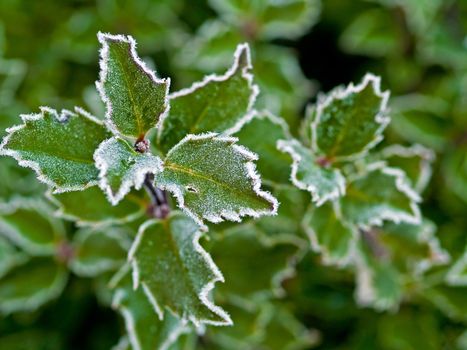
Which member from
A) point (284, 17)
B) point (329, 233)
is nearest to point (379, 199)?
point (329, 233)

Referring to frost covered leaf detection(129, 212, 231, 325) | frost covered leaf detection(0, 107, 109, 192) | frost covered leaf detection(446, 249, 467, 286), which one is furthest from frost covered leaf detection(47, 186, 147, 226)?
frost covered leaf detection(446, 249, 467, 286)

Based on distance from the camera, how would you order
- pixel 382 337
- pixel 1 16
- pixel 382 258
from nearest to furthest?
1. pixel 382 258
2. pixel 382 337
3. pixel 1 16

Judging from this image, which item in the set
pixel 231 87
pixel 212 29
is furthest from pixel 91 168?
pixel 212 29

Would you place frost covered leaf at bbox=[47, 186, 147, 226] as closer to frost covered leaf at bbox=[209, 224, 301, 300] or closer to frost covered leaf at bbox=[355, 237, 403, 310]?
frost covered leaf at bbox=[209, 224, 301, 300]

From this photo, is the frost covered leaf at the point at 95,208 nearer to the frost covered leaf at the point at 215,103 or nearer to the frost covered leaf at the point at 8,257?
the frost covered leaf at the point at 215,103

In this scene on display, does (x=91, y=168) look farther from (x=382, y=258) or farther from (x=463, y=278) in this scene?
(x=463, y=278)

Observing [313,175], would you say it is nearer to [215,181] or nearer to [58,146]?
[215,181]
